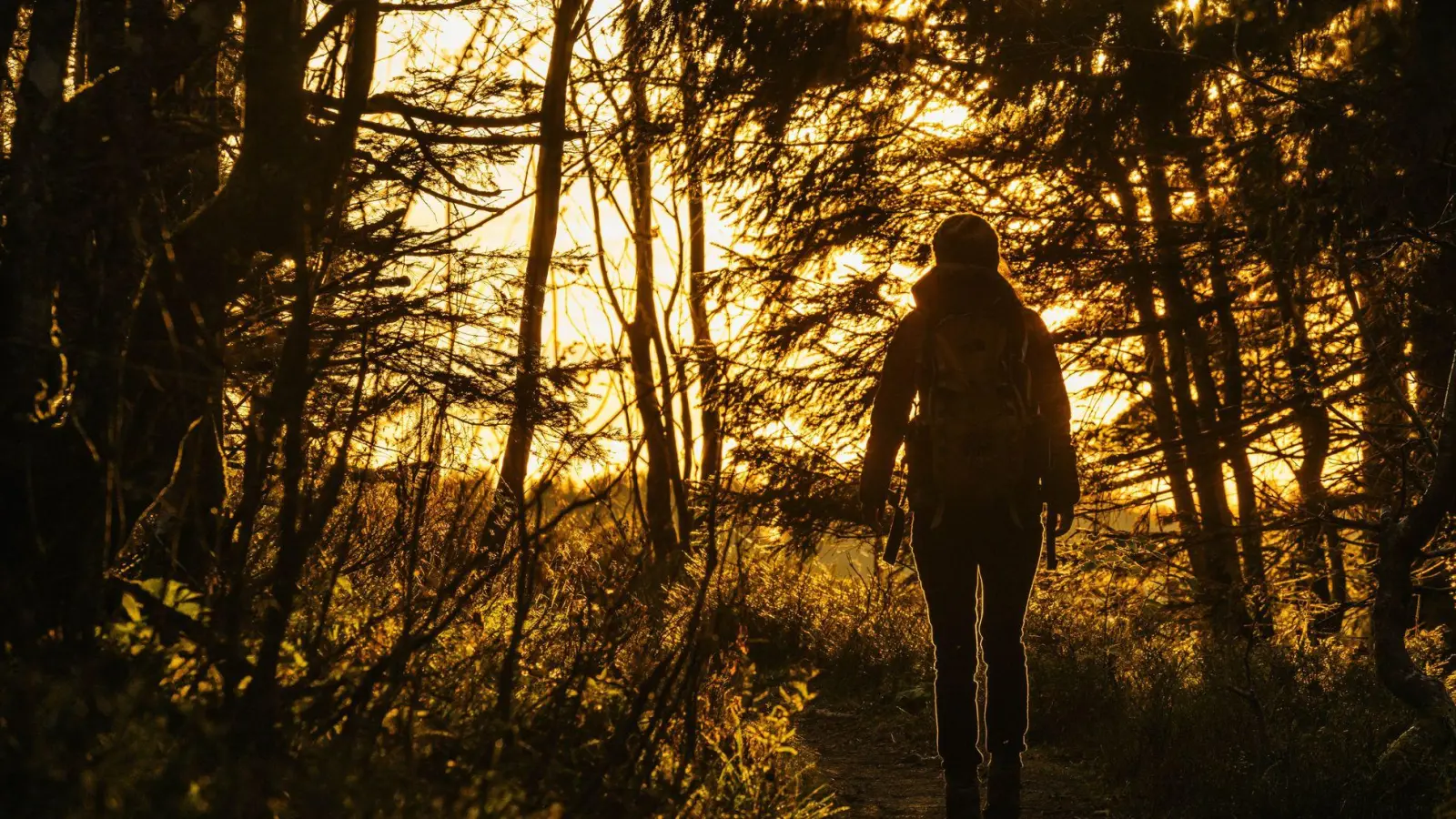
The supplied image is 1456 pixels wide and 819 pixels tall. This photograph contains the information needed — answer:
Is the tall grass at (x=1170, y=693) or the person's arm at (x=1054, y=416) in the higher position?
the person's arm at (x=1054, y=416)

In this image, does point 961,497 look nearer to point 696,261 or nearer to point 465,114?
point 465,114

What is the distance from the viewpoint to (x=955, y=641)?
14.8 ft

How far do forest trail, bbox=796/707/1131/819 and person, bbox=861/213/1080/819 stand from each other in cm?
109

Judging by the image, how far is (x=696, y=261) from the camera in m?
20.7

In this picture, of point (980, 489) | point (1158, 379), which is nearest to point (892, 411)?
point (980, 489)

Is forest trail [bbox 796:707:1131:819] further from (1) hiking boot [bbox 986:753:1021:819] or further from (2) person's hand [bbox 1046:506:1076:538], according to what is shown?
(2) person's hand [bbox 1046:506:1076:538]

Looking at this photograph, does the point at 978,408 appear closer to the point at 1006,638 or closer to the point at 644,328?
the point at 1006,638

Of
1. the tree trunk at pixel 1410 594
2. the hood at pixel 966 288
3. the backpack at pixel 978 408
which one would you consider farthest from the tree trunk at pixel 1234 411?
the tree trunk at pixel 1410 594

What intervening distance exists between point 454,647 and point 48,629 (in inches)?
70.0

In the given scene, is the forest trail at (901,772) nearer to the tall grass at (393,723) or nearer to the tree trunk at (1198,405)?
the tall grass at (393,723)

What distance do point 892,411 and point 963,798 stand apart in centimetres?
144

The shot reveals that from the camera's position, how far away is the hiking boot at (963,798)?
444 cm

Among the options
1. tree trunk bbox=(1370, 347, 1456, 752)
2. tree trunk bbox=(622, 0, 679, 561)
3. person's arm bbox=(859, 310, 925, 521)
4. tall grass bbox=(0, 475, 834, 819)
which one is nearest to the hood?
person's arm bbox=(859, 310, 925, 521)

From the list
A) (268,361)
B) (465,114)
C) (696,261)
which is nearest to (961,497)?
(268,361)
